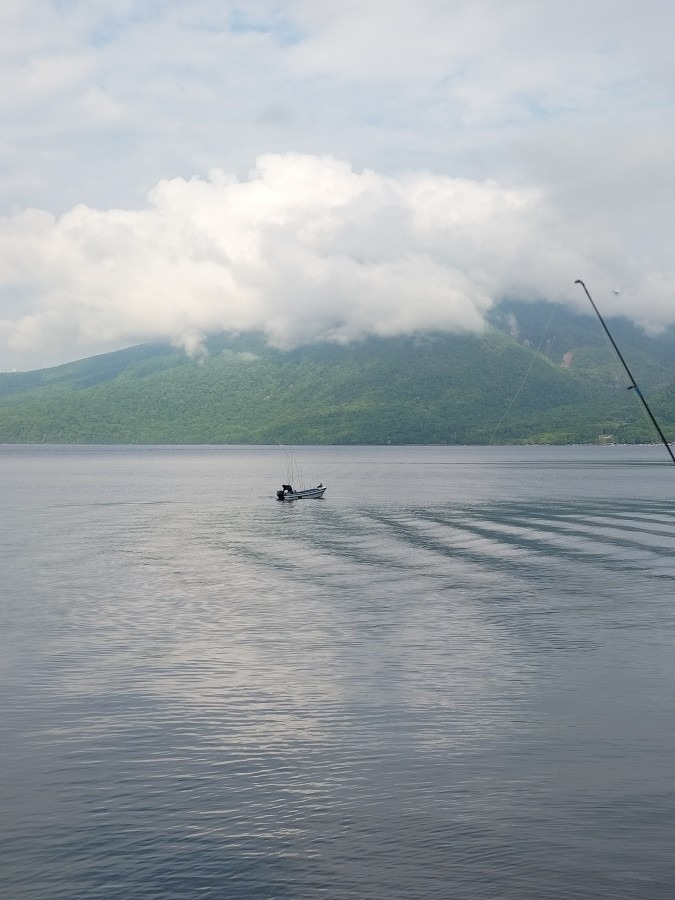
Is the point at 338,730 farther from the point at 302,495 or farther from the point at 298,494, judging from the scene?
the point at 302,495

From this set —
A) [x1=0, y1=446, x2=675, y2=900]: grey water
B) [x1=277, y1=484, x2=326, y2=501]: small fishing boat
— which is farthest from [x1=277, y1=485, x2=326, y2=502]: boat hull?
[x1=0, y1=446, x2=675, y2=900]: grey water

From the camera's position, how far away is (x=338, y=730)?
2788 centimetres

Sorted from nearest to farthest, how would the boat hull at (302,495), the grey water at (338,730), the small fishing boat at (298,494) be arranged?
1. the grey water at (338,730)
2. the small fishing boat at (298,494)
3. the boat hull at (302,495)

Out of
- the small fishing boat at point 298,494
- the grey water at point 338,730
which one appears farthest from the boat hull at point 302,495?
the grey water at point 338,730

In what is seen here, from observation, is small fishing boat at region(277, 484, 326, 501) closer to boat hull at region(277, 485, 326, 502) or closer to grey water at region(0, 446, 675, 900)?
boat hull at region(277, 485, 326, 502)

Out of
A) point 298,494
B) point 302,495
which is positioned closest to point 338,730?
point 298,494

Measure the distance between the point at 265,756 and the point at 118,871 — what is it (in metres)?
7.17

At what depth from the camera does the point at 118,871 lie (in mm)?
18656

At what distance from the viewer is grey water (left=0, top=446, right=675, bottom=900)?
18969mm

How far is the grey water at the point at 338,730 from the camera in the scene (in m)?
19.0

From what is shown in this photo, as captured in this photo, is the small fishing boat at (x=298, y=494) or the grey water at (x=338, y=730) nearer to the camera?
the grey water at (x=338, y=730)

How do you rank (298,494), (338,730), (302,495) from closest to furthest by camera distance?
(338,730) → (298,494) → (302,495)

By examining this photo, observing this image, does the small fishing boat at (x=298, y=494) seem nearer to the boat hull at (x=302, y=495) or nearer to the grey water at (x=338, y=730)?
the boat hull at (x=302, y=495)

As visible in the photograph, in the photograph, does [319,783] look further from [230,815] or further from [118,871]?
[118,871]
